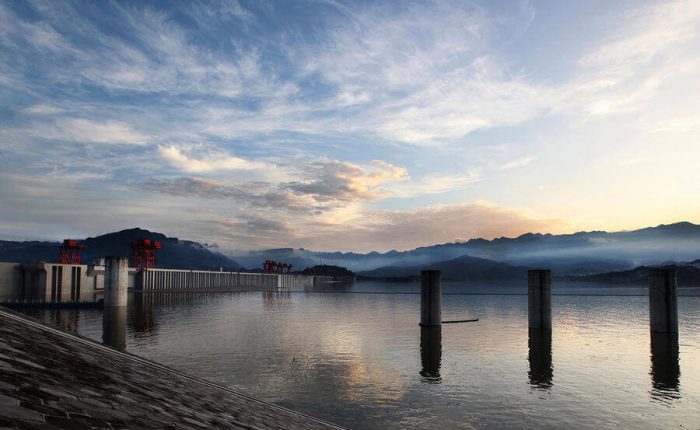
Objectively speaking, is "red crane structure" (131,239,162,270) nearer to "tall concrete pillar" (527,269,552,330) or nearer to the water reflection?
"tall concrete pillar" (527,269,552,330)

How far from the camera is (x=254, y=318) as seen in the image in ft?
326

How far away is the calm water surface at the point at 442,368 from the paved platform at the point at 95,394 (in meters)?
13.7

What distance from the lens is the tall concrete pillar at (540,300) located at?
80.1 meters

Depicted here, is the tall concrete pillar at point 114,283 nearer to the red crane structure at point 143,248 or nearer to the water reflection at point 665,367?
the red crane structure at point 143,248

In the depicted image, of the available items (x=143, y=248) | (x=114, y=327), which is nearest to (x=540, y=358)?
(x=114, y=327)

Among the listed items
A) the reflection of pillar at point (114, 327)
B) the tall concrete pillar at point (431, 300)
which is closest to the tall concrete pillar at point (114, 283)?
the reflection of pillar at point (114, 327)

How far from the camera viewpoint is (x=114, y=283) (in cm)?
10850

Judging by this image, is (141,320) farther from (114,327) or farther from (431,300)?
(431,300)

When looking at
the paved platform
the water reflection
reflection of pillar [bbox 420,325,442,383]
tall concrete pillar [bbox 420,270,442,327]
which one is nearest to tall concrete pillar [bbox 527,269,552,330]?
the water reflection

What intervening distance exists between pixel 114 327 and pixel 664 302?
9430 cm

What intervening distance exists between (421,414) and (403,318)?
73366 mm

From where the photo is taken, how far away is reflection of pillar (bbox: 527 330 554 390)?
43659mm

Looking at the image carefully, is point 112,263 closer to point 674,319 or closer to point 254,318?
point 254,318

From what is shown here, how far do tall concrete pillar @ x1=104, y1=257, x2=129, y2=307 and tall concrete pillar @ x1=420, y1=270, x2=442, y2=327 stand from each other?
2909 inches
